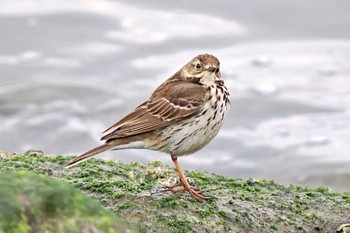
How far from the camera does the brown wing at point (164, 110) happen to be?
324 inches

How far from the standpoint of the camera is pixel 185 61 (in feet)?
56.6

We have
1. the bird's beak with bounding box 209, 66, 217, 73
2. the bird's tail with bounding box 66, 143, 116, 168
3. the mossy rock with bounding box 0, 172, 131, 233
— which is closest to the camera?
the mossy rock with bounding box 0, 172, 131, 233

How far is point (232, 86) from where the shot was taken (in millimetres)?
17078

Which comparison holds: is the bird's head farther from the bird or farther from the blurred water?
the blurred water

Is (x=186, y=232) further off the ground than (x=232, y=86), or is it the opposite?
(x=232, y=86)

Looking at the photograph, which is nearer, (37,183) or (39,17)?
(37,183)

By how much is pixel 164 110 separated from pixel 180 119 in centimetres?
25

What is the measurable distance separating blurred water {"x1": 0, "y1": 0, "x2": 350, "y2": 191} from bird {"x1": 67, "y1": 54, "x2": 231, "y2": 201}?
242 inches

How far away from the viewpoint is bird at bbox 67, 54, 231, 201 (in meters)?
8.14

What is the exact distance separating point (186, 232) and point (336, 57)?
451 inches

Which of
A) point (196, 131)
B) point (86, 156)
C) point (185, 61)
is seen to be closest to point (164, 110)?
point (196, 131)

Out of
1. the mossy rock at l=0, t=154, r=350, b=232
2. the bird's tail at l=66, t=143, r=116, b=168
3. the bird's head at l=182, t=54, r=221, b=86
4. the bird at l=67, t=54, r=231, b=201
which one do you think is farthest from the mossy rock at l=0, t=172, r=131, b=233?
the bird's head at l=182, t=54, r=221, b=86

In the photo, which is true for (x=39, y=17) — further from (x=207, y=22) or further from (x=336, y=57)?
(x=336, y=57)

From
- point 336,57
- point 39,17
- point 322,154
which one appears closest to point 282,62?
point 336,57
